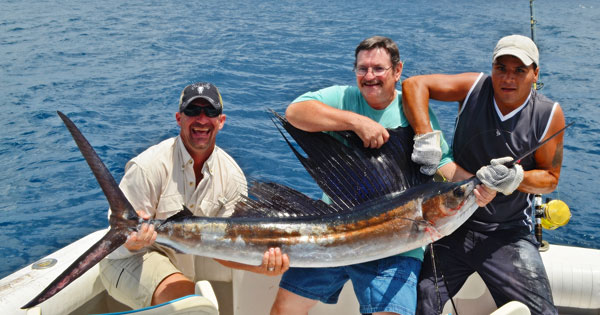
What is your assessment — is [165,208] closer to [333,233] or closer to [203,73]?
[333,233]

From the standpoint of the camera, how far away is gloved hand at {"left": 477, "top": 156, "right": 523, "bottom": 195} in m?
1.93

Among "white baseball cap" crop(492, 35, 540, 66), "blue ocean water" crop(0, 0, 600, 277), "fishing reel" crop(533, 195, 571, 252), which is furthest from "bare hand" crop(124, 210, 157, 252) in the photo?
"blue ocean water" crop(0, 0, 600, 277)

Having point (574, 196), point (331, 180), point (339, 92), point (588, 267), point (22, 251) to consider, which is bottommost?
point (22, 251)

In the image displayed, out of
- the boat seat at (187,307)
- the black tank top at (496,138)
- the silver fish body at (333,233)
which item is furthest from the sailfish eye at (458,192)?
the boat seat at (187,307)

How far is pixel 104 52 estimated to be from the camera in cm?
1082

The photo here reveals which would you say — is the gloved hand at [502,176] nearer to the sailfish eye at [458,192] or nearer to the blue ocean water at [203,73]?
the sailfish eye at [458,192]

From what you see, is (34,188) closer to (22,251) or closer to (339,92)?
(22,251)

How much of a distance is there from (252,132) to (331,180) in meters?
4.59

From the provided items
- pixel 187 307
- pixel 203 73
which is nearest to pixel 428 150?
pixel 187 307

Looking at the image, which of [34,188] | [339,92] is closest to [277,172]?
[34,188]

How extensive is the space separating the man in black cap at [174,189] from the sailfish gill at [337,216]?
18 centimetres

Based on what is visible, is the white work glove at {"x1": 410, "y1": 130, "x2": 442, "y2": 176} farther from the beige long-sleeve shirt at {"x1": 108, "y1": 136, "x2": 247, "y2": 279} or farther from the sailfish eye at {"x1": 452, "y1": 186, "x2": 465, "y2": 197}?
the beige long-sleeve shirt at {"x1": 108, "y1": 136, "x2": 247, "y2": 279}

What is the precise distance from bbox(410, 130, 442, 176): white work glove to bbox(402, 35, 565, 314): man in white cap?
0.04 ft

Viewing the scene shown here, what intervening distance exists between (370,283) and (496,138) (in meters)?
0.80
